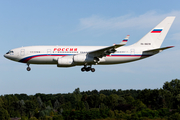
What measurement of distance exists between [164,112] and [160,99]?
58.0ft

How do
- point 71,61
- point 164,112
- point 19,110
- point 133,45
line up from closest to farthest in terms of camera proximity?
1. point 71,61
2. point 133,45
3. point 164,112
4. point 19,110

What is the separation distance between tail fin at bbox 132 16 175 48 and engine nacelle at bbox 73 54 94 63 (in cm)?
1053

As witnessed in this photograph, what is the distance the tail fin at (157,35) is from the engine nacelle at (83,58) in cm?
1053

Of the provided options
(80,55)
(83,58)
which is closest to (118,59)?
(83,58)

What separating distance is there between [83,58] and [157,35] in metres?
16.2

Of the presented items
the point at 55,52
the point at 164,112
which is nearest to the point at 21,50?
the point at 55,52

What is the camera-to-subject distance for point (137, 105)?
127750 millimetres

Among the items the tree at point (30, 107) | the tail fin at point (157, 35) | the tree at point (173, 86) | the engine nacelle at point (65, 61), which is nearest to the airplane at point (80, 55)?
the engine nacelle at point (65, 61)

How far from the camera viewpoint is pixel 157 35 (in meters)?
48.9

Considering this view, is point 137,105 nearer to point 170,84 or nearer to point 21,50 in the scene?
point 170,84

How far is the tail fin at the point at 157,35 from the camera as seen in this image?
48469 mm

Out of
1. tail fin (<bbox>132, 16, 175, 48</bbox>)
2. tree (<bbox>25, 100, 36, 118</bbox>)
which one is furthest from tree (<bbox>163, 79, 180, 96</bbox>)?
tail fin (<bbox>132, 16, 175, 48</bbox>)

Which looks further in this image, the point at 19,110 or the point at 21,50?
the point at 19,110

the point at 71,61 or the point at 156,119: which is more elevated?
the point at 71,61
